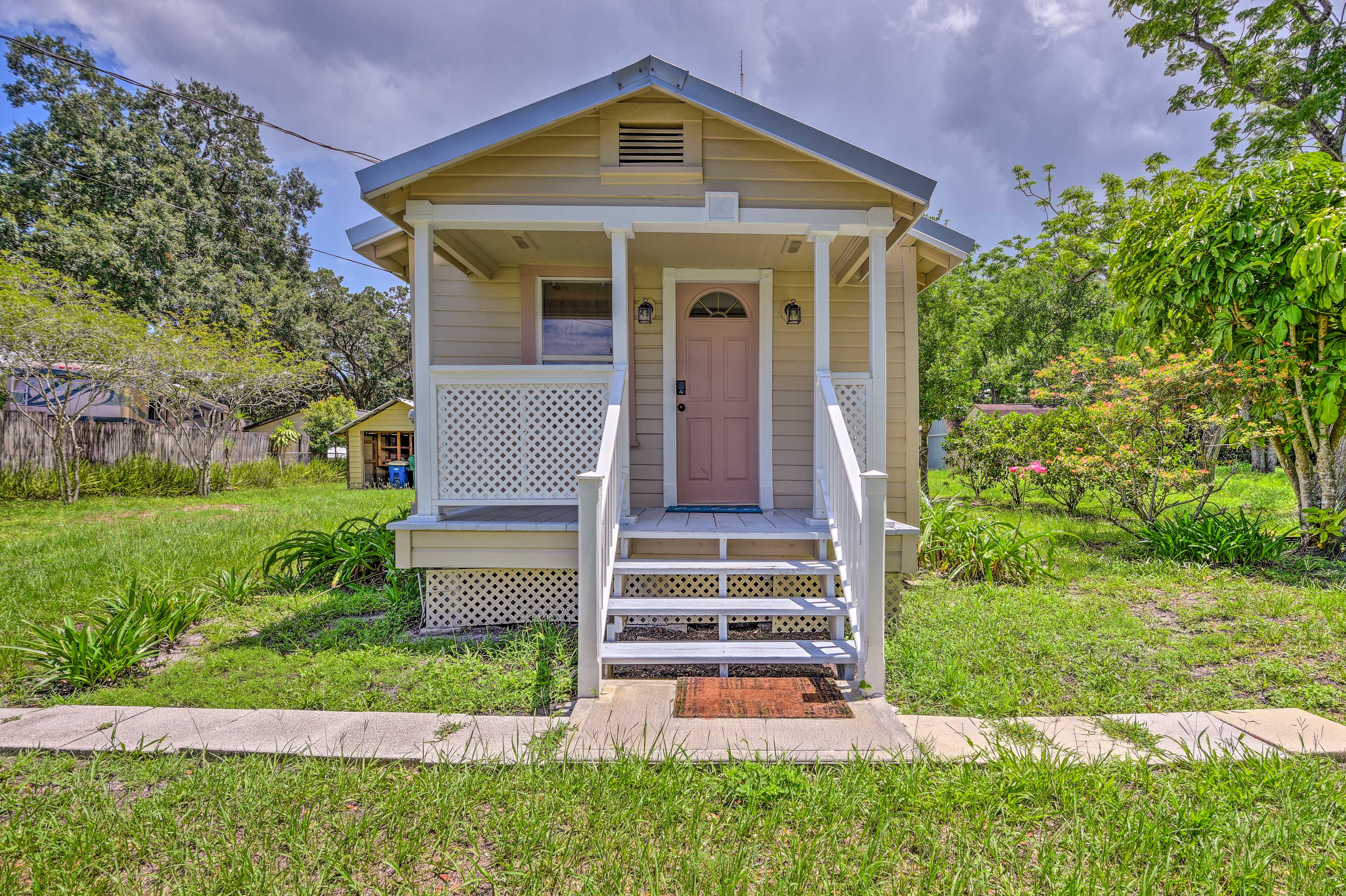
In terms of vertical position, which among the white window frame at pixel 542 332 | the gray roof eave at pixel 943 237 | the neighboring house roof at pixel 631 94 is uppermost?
the neighboring house roof at pixel 631 94

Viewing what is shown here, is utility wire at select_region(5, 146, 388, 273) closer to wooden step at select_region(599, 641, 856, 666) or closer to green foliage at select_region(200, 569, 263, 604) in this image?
green foliage at select_region(200, 569, 263, 604)

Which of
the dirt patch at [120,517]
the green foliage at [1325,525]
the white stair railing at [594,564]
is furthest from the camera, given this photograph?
the dirt patch at [120,517]

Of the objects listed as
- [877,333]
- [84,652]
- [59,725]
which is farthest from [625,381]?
[84,652]

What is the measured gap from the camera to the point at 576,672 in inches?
125

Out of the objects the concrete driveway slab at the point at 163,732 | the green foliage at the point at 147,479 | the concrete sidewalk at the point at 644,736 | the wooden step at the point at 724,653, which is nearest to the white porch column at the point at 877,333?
the wooden step at the point at 724,653

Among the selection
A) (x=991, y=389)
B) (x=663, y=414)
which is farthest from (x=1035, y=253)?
(x=663, y=414)

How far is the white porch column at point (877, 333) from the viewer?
4078 millimetres

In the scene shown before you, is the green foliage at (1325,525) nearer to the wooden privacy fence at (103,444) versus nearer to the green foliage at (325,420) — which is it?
the wooden privacy fence at (103,444)

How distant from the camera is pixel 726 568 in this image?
3.64m

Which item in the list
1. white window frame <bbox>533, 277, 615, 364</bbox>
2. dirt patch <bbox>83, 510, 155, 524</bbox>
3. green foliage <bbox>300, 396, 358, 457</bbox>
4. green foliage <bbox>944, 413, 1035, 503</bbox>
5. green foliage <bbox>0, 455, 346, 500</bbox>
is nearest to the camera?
white window frame <bbox>533, 277, 615, 364</bbox>

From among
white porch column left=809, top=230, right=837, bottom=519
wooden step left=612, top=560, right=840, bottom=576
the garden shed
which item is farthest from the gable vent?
the garden shed

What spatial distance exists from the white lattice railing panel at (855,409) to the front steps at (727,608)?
2.56 feet

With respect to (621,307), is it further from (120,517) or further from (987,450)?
(120,517)

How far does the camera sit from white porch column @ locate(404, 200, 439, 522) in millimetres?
3977
